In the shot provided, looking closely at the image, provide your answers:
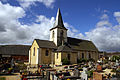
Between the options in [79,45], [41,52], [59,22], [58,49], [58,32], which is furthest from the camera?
[79,45]

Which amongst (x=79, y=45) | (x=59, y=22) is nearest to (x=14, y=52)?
(x=59, y=22)

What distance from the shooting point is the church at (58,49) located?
2967 cm

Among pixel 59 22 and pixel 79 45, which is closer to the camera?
pixel 59 22

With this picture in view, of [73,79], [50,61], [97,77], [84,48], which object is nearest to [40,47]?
[50,61]

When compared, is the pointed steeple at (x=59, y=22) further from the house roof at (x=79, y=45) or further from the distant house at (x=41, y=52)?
the distant house at (x=41, y=52)

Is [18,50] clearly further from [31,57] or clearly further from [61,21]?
[61,21]

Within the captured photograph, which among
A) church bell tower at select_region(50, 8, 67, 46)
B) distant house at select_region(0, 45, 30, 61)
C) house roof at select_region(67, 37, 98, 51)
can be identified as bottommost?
distant house at select_region(0, 45, 30, 61)

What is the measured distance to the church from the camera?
97.3 ft

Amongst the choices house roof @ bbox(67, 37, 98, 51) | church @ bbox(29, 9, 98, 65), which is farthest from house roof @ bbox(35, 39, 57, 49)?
house roof @ bbox(67, 37, 98, 51)

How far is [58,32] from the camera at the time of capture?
34.7 meters

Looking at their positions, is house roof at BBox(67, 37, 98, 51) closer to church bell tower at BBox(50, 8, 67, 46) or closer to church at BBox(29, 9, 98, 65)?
church at BBox(29, 9, 98, 65)

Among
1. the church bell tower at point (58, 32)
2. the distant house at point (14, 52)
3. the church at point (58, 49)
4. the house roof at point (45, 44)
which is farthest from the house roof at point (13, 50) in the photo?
the house roof at point (45, 44)

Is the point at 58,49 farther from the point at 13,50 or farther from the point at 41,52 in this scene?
the point at 13,50

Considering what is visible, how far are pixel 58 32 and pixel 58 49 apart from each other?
585 cm
